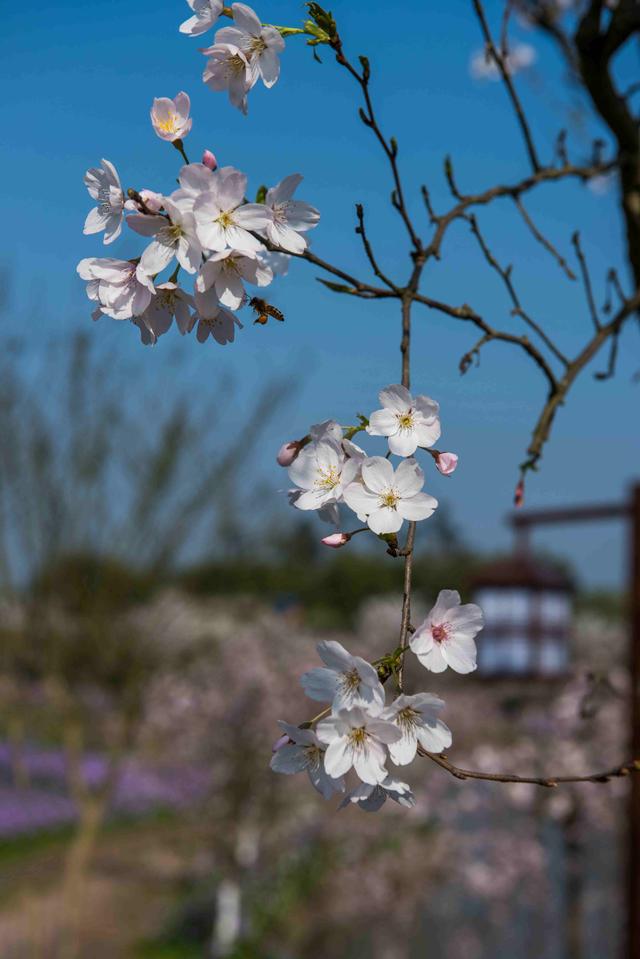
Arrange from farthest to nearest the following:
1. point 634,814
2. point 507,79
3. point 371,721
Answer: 1. point 634,814
2. point 507,79
3. point 371,721

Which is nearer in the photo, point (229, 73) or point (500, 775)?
point (500, 775)

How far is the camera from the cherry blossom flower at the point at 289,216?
65 centimetres

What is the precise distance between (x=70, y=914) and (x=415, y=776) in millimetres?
2466

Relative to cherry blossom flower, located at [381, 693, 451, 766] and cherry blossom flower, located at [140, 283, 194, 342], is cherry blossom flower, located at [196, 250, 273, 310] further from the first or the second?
cherry blossom flower, located at [381, 693, 451, 766]

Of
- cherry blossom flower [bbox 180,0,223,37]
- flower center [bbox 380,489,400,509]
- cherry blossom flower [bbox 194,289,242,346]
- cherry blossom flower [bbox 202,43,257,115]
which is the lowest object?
flower center [bbox 380,489,400,509]

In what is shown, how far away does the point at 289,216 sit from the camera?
666 millimetres

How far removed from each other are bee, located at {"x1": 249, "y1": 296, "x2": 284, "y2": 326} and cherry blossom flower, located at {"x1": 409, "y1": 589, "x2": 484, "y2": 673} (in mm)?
224

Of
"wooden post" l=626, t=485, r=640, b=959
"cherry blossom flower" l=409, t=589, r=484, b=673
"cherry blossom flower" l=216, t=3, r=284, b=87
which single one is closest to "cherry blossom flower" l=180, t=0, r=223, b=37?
"cherry blossom flower" l=216, t=3, r=284, b=87

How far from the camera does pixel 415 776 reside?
664 centimetres

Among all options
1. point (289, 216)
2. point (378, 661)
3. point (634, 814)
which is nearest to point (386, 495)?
point (378, 661)

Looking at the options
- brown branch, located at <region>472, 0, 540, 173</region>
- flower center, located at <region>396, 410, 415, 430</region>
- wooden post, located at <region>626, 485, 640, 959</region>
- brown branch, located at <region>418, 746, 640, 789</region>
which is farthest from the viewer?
wooden post, located at <region>626, 485, 640, 959</region>

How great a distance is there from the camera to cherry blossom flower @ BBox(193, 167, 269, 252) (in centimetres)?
59

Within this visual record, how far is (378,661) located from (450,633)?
6cm

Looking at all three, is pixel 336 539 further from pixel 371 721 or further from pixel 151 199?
pixel 151 199
